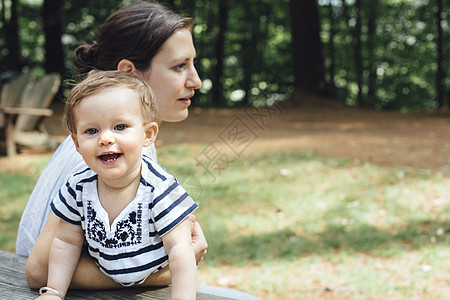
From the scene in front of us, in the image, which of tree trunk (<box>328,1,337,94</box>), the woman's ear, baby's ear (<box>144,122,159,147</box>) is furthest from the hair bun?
tree trunk (<box>328,1,337,94</box>)

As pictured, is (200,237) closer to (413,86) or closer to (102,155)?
(102,155)

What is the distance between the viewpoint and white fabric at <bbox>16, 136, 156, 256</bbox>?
1.63 meters

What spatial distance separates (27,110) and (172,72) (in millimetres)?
6231

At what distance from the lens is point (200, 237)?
150cm

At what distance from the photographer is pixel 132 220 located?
4.13 feet

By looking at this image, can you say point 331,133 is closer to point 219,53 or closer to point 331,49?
point 219,53

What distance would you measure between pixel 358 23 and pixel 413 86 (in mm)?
4041

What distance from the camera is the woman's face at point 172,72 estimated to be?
180 cm

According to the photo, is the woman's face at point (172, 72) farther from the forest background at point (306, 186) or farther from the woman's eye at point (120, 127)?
the woman's eye at point (120, 127)

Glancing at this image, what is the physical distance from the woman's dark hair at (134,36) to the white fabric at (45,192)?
0.35 m

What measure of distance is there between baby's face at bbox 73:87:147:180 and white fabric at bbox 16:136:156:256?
0.38 meters

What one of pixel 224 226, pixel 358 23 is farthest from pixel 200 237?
pixel 358 23

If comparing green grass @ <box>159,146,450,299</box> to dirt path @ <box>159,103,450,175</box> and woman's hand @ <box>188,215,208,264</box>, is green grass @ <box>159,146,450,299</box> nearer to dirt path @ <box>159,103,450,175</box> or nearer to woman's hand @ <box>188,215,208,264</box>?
dirt path @ <box>159,103,450,175</box>

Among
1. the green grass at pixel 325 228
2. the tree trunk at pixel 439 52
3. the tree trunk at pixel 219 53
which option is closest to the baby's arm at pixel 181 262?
the green grass at pixel 325 228
